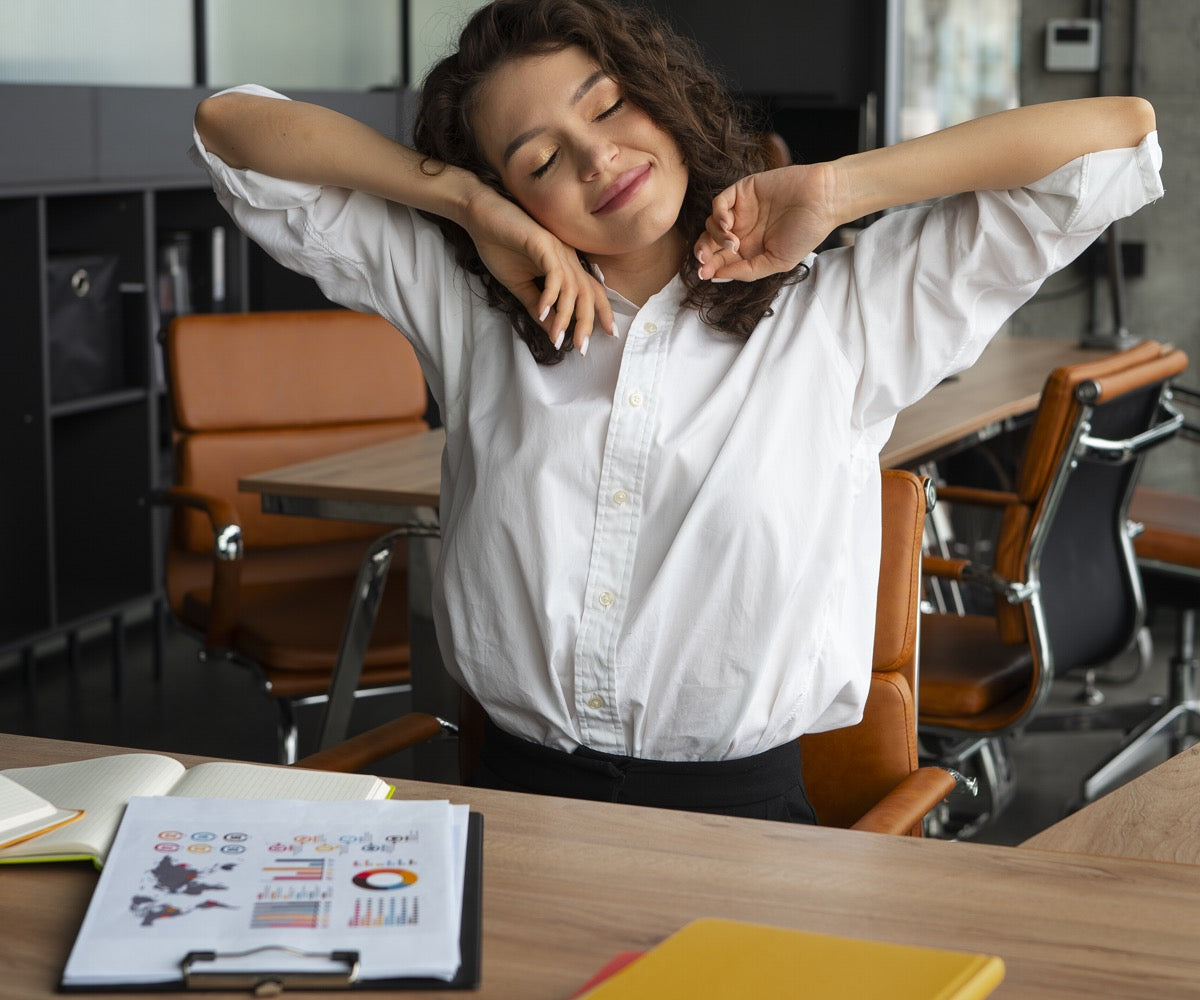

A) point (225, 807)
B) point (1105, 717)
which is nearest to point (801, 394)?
Answer: point (225, 807)

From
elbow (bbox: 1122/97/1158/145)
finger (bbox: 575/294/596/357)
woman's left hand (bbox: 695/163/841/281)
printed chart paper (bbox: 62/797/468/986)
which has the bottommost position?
printed chart paper (bbox: 62/797/468/986)

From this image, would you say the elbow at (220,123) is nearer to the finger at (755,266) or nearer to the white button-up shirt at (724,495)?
the white button-up shirt at (724,495)

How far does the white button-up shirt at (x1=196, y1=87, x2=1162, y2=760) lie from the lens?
1.34 metres

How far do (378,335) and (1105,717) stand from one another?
172 cm

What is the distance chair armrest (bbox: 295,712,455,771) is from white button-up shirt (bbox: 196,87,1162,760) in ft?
0.36

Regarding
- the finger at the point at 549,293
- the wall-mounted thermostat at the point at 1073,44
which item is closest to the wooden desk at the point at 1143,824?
the finger at the point at 549,293

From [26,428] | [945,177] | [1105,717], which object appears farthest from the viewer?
[26,428]

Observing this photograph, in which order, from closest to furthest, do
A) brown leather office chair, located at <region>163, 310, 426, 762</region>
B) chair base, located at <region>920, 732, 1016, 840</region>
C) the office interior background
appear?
chair base, located at <region>920, 732, 1016, 840</region>, brown leather office chair, located at <region>163, 310, 426, 762</region>, the office interior background

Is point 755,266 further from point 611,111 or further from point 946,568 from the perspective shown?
point 946,568

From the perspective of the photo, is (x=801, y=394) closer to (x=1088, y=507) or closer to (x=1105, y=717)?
(x=1088, y=507)

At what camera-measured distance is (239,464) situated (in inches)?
117

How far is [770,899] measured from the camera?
954 millimetres

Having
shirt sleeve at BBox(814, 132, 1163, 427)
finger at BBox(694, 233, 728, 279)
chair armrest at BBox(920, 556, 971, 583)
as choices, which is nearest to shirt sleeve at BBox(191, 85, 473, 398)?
finger at BBox(694, 233, 728, 279)

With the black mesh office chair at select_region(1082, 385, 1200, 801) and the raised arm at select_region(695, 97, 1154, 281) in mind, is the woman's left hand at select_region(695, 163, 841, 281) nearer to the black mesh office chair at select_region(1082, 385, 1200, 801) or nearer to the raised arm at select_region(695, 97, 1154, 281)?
the raised arm at select_region(695, 97, 1154, 281)
